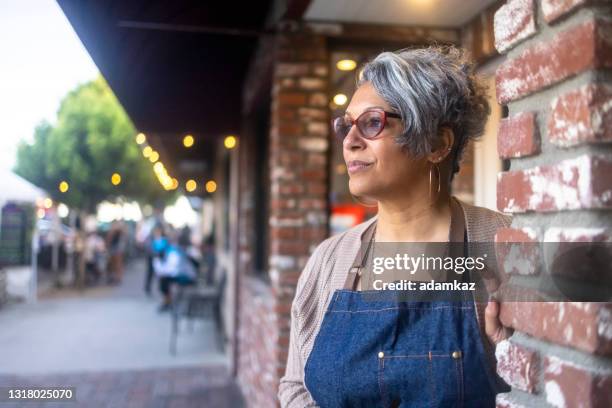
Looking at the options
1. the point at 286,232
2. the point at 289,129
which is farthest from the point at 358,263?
the point at 289,129

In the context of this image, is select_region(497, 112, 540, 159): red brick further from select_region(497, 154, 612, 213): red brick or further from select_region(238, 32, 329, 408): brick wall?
select_region(238, 32, 329, 408): brick wall

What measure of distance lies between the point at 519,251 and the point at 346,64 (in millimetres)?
2695

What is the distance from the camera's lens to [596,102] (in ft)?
2.67

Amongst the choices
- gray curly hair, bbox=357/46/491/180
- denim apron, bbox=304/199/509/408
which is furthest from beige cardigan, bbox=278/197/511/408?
gray curly hair, bbox=357/46/491/180

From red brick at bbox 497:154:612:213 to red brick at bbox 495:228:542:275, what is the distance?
4cm

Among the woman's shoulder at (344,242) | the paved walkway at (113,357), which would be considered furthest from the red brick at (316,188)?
the paved walkway at (113,357)

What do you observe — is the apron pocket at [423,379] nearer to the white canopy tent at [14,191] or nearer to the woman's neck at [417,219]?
→ the woman's neck at [417,219]

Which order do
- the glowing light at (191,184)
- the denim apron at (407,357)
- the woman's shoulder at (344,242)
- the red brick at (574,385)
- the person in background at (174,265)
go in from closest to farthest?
the red brick at (574,385) < the denim apron at (407,357) < the woman's shoulder at (344,242) < the person in background at (174,265) < the glowing light at (191,184)

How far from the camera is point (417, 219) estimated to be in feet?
5.02

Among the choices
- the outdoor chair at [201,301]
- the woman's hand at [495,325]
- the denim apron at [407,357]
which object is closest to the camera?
the woman's hand at [495,325]

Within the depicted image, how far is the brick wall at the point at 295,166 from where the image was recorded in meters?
3.46

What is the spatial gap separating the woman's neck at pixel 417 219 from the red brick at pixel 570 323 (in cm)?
50

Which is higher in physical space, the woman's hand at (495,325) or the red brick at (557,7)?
the red brick at (557,7)

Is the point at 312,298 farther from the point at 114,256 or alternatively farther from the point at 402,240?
the point at 114,256
